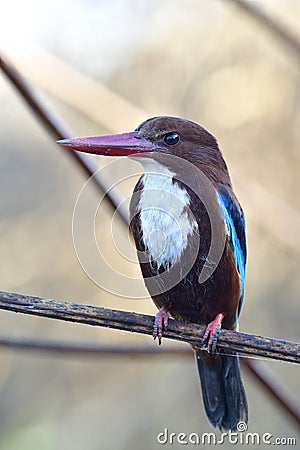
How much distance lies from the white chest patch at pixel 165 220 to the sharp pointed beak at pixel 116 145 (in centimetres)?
13

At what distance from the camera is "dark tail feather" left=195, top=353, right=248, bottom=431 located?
10.1ft

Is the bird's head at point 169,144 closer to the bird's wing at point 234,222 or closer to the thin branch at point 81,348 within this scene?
the bird's wing at point 234,222

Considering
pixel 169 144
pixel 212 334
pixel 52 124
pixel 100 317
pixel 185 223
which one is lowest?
pixel 100 317

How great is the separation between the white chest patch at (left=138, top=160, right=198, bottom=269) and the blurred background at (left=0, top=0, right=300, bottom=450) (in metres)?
2.55

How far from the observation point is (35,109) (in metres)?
2.51

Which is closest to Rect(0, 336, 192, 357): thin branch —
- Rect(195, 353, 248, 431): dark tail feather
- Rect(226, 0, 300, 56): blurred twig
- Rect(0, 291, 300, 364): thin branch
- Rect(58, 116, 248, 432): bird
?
Rect(58, 116, 248, 432): bird

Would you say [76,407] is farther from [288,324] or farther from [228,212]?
[228,212]

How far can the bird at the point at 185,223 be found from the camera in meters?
2.71

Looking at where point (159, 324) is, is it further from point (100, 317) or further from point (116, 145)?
point (116, 145)

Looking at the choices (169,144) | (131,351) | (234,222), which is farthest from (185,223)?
(131,351)

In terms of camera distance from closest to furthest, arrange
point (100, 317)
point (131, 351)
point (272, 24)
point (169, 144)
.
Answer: point (100, 317)
point (272, 24)
point (131, 351)
point (169, 144)

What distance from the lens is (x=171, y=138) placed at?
2.82m

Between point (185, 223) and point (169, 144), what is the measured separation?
351 millimetres

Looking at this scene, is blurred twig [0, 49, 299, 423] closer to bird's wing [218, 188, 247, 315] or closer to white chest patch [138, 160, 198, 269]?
white chest patch [138, 160, 198, 269]
